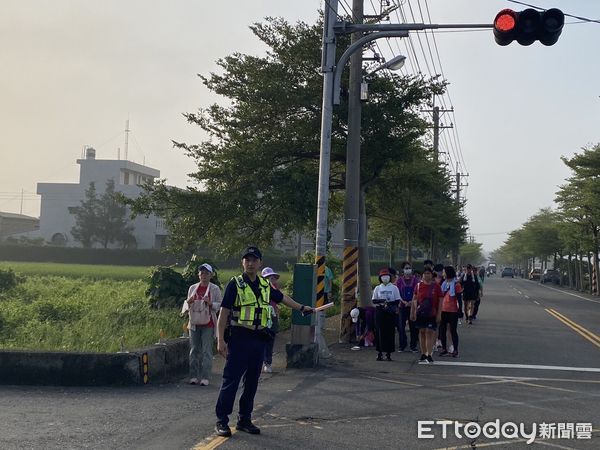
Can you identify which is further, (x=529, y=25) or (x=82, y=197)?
(x=82, y=197)

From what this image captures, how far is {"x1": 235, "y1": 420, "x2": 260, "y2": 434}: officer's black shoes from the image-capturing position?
757 centimetres

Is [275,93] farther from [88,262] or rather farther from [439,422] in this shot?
[88,262]

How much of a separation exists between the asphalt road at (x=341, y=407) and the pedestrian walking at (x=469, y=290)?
7.83m

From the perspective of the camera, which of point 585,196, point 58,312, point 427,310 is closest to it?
point 427,310

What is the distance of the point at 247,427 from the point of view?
7.61 meters

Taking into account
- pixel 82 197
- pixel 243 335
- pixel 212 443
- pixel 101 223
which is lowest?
pixel 212 443

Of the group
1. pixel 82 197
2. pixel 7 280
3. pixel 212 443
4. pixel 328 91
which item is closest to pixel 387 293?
pixel 328 91

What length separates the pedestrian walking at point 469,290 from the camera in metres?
22.4

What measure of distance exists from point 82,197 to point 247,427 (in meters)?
85.6

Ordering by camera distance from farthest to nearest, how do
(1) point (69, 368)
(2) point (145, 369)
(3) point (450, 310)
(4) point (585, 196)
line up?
1. (4) point (585, 196)
2. (3) point (450, 310)
3. (2) point (145, 369)
4. (1) point (69, 368)

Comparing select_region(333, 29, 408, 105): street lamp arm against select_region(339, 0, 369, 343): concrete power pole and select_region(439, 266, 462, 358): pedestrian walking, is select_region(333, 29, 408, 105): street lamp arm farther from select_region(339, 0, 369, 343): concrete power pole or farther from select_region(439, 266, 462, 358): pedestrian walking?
select_region(439, 266, 462, 358): pedestrian walking

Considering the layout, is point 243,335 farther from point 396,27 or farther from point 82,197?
point 82,197

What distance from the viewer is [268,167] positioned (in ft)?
64.2

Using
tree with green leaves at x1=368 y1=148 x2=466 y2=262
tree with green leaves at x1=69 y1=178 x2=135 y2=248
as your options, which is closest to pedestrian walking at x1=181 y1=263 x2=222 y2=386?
tree with green leaves at x1=368 y1=148 x2=466 y2=262
